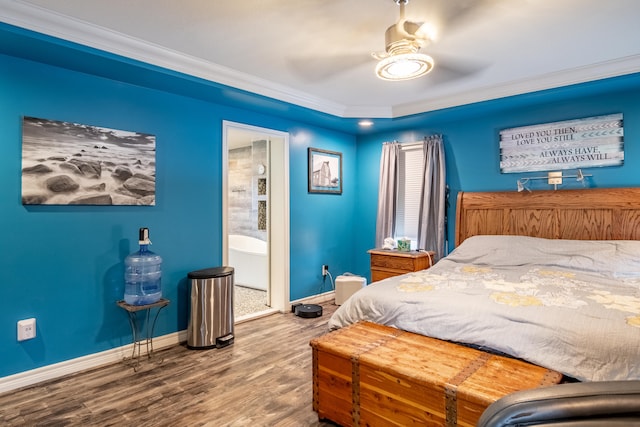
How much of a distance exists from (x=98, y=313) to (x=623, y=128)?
4.83 metres

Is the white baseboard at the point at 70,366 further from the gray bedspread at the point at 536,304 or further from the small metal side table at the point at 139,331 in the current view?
the gray bedspread at the point at 536,304

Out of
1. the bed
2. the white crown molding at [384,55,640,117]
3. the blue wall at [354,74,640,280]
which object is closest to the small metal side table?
the bed

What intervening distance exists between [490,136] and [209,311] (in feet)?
11.5

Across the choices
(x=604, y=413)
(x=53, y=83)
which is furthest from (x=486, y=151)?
(x=53, y=83)

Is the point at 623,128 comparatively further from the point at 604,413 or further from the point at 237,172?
the point at 237,172

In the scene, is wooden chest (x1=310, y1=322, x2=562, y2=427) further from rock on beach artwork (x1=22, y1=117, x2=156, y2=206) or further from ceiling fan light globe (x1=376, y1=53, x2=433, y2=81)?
rock on beach artwork (x1=22, y1=117, x2=156, y2=206)

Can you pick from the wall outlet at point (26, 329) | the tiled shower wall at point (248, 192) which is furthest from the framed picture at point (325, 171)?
the wall outlet at point (26, 329)

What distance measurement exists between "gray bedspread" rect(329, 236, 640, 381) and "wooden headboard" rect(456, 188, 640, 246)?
12.7 inches

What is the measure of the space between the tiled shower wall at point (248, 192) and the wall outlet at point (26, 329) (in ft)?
10.8

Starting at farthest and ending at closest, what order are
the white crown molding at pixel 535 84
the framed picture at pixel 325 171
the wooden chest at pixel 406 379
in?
1. the framed picture at pixel 325 171
2. the white crown molding at pixel 535 84
3. the wooden chest at pixel 406 379

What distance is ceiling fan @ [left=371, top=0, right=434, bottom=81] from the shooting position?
6.95 ft

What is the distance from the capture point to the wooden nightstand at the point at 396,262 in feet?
13.1

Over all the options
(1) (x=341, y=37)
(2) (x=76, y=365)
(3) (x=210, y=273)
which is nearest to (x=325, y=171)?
(3) (x=210, y=273)

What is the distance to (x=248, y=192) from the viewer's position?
5969 millimetres
